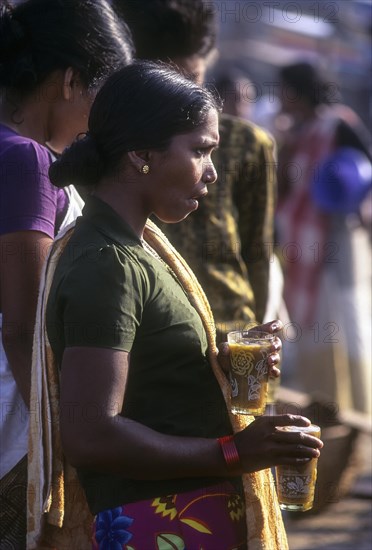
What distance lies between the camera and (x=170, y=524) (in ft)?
7.02

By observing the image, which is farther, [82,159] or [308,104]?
[308,104]

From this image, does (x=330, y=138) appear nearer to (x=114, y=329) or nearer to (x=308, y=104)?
(x=308, y=104)

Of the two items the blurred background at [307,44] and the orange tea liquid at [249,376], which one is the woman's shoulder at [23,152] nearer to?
the orange tea liquid at [249,376]

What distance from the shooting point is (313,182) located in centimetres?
682

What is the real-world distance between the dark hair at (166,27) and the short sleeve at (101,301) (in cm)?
166

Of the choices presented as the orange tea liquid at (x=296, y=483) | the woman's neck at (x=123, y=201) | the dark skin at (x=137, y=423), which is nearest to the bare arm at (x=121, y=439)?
the dark skin at (x=137, y=423)

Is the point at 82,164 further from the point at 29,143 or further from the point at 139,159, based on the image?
the point at 29,143

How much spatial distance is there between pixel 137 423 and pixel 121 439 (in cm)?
5

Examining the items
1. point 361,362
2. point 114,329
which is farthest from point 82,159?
point 361,362

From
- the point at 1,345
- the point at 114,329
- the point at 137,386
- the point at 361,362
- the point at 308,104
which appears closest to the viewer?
the point at 114,329

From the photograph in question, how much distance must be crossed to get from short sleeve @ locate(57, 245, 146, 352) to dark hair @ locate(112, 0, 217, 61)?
1.66 m

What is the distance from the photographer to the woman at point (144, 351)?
204cm

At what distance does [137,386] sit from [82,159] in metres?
0.49

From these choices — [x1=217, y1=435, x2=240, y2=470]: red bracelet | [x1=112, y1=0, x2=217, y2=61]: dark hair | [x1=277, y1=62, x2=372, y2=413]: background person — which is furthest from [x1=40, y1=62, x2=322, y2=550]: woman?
[x1=277, y1=62, x2=372, y2=413]: background person
